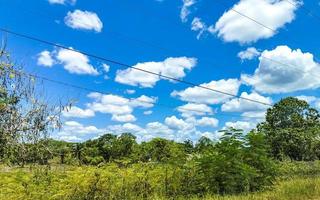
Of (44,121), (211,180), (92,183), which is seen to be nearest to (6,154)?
(44,121)

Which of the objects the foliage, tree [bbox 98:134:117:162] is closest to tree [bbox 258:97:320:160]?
tree [bbox 98:134:117:162]

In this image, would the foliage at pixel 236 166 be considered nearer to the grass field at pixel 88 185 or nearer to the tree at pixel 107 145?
the grass field at pixel 88 185

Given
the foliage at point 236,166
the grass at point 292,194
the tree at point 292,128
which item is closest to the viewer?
the grass at point 292,194

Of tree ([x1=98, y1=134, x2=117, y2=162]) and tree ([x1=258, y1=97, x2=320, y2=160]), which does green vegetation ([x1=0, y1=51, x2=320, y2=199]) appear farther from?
tree ([x1=98, y1=134, x2=117, y2=162])

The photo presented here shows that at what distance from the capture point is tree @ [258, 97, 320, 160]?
6259 centimetres

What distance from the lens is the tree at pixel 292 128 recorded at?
205 feet

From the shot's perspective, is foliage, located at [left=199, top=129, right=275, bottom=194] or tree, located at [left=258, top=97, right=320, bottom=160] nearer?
foliage, located at [left=199, top=129, right=275, bottom=194]

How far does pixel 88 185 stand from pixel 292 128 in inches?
2387

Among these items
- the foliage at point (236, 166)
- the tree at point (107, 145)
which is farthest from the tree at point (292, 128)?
the foliage at point (236, 166)

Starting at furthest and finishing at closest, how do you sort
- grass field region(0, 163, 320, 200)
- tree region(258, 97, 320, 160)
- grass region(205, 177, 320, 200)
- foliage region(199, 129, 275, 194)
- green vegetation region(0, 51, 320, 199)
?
tree region(258, 97, 320, 160), foliage region(199, 129, 275, 194), grass region(205, 177, 320, 200), grass field region(0, 163, 320, 200), green vegetation region(0, 51, 320, 199)

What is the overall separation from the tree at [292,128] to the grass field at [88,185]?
48785 mm

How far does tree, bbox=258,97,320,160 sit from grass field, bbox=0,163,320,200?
4879 centimetres

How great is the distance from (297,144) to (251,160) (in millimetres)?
50431

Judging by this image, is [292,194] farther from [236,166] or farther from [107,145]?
[107,145]
